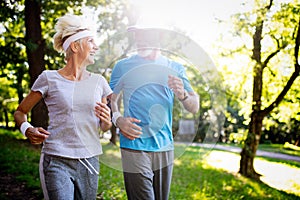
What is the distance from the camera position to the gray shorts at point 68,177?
6.70 feet

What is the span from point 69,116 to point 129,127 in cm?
33

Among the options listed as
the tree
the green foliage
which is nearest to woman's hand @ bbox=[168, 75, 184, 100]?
the tree

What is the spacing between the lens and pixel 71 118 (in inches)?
83.5

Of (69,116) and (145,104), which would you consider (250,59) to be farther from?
(69,116)

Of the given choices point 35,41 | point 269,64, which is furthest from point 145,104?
point 35,41

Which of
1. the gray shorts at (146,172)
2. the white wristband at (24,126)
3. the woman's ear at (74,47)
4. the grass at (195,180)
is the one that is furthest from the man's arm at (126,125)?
the grass at (195,180)

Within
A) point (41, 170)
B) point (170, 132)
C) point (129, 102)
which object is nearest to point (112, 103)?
point (129, 102)

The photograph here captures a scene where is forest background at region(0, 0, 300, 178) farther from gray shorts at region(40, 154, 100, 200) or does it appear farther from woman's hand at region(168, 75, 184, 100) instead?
gray shorts at region(40, 154, 100, 200)

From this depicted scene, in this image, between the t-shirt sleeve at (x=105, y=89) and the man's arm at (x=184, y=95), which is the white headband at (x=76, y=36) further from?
the man's arm at (x=184, y=95)

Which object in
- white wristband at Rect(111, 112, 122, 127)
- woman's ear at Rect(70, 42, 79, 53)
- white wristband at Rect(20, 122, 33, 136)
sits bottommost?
white wristband at Rect(20, 122, 33, 136)

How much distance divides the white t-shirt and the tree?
4283mm

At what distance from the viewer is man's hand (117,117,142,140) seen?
2203 millimetres

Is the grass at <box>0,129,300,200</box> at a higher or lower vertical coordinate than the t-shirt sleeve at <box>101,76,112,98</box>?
lower

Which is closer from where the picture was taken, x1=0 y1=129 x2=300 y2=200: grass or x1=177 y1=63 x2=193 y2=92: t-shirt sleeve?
x1=177 y1=63 x2=193 y2=92: t-shirt sleeve
